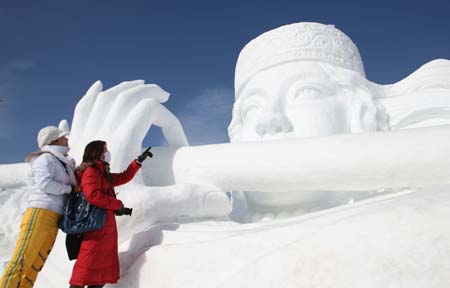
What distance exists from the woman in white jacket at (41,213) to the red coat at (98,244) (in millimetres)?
110

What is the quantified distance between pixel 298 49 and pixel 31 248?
8.95 feet

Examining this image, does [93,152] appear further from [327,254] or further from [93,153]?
[327,254]

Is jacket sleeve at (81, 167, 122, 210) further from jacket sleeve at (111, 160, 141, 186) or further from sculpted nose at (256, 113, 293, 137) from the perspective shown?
sculpted nose at (256, 113, 293, 137)

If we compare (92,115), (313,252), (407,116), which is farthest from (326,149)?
(407,116)

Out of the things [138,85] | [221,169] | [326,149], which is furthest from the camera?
[138,85]

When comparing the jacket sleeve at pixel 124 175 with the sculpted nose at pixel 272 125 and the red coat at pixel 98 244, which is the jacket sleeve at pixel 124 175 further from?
the sculpted nose at pixel 272 125

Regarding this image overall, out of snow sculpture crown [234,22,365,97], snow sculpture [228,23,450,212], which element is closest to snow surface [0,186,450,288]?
snow sculpture [228,23,450,212]

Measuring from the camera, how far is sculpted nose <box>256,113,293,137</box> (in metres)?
2.88

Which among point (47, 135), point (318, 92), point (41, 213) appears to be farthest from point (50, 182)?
point (318, 92)

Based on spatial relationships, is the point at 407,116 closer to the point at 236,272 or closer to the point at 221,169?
the point at 221,169

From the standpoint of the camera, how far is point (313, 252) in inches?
49.1

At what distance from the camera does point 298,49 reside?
3486mm

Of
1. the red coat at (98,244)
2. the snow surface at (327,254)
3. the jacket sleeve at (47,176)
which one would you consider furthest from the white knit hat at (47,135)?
the snow surface at (327,254)

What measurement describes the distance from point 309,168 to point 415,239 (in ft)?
3.23
